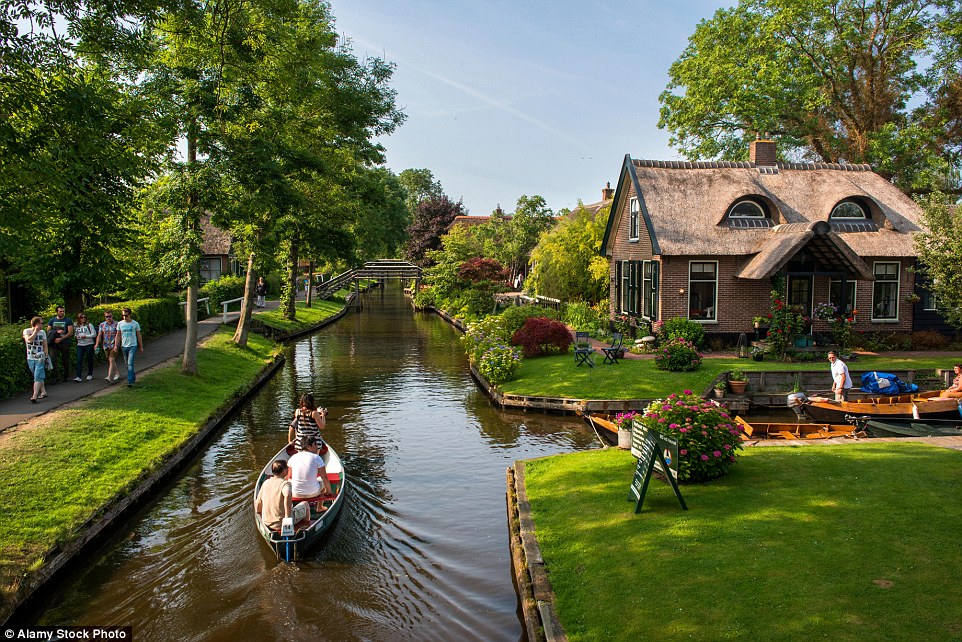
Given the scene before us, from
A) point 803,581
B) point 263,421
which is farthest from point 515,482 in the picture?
point 263,421

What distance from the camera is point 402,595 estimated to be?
9.38m

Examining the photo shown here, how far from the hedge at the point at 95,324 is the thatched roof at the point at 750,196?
19699mm

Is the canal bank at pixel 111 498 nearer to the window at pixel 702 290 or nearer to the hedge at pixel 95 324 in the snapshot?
the hedge at pixel 95 324

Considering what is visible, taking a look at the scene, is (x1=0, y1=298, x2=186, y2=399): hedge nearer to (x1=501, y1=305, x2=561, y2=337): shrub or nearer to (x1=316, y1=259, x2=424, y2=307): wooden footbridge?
(x1=501, y1=305, x2=561, y2=337): shrub

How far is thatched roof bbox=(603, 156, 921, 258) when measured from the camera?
84.1 ft

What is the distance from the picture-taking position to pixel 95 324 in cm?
2145

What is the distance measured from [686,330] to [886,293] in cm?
885

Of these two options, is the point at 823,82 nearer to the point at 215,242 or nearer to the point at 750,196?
the point at 750,196

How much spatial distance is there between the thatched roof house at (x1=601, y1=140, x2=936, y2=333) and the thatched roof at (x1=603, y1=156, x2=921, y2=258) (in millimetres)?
41

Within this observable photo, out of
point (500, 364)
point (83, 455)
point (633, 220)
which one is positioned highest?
point (633, 220)

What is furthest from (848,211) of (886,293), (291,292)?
(291,292)

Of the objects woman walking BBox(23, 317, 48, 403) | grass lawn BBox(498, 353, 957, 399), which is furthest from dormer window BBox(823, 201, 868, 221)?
woman walking BBox(23, 317, 48, 403)

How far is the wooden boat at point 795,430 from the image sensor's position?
1503cm

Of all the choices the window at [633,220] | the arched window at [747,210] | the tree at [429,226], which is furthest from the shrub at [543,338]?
the tree at [429,226]
